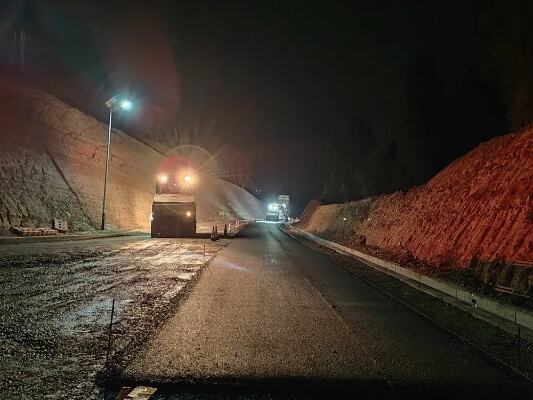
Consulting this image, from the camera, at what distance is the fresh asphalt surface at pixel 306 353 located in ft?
16.6

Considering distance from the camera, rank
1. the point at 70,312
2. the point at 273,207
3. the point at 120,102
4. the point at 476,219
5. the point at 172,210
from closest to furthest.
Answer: the point at 70,312, the point at 476,219, the point at 172,210, the point at 120,102, the point at 273,207

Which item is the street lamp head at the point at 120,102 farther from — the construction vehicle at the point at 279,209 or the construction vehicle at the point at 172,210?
the construction vehicle at the point at 279,209

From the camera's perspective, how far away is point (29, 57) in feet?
225

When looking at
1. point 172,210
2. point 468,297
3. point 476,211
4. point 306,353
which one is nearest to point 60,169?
point 172,210

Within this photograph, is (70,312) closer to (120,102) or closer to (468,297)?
(468,297)

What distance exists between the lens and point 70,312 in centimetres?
845

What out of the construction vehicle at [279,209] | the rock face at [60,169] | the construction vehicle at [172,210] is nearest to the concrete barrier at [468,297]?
the construction vehicle at [172,210]

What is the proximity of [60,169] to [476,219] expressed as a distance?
111ft

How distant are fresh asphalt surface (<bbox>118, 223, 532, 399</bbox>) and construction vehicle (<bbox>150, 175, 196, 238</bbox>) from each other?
22.3 metres

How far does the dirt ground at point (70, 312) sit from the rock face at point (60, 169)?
16.6m

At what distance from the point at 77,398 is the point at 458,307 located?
8.40 m

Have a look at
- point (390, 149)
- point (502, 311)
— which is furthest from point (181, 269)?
point (390, 149)

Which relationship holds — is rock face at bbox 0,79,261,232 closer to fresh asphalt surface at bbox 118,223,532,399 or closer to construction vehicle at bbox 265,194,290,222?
fresh asphalt surface at bbox 118,223,532,399

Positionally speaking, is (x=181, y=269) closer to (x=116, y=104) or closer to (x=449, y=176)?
(x=449, y=176)
